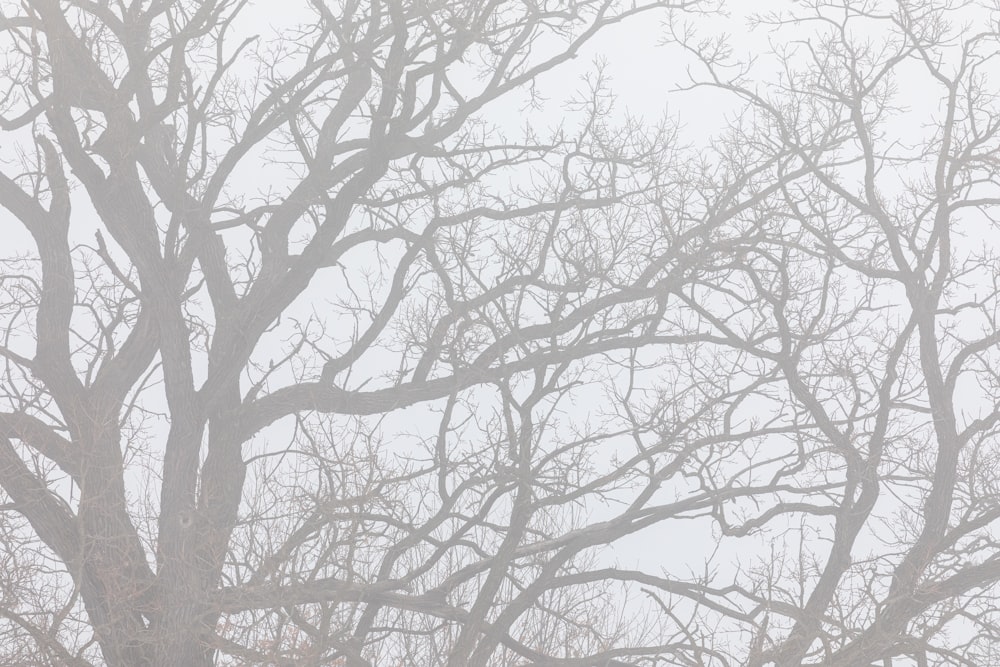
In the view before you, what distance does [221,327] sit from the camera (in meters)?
14.0

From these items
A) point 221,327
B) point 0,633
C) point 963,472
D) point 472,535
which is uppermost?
point 221,327

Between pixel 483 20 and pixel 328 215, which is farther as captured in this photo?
pixel 328 215

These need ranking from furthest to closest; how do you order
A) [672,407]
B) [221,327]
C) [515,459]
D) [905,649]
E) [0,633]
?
[221,327] → [672,407] → [515,459] → [0,633] → [905,649]

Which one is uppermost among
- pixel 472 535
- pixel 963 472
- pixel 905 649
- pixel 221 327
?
pixel 221 327

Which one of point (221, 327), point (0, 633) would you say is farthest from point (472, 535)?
point (0, 633)

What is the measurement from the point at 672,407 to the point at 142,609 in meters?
5.73

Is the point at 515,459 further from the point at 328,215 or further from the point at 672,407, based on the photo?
the point at 328,215

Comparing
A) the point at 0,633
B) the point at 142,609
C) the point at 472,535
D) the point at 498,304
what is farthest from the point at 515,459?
the point at 0,633

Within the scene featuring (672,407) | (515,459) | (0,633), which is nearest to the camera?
(0,633)

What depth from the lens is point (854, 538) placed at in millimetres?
11469

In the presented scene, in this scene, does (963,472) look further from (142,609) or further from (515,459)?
(142,609)

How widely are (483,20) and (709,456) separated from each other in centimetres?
502

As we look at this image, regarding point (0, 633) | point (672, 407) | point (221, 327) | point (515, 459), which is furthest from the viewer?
point (221, 327)

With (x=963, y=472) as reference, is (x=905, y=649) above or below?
below
